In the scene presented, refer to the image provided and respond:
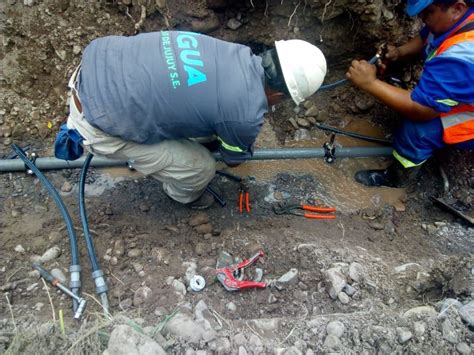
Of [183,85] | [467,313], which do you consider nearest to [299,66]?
[183,85]

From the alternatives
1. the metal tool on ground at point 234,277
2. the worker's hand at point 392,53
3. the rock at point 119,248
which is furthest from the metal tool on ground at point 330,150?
the rock at point 119,248

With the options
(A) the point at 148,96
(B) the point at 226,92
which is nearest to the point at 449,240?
(B) the point at 226,92

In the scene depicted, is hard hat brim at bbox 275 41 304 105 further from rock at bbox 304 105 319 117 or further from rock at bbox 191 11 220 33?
rock at bbox 304 105 319 117

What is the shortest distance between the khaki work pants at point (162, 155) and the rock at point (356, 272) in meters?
1.14

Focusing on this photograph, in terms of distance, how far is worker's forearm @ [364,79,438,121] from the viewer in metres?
2.86

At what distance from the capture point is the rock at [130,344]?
6.27 ft

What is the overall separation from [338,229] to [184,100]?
1.66 m

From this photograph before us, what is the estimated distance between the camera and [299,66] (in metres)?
2.25

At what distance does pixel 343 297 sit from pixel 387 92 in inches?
57.0

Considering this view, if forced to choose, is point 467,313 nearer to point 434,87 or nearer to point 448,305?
point 448,305

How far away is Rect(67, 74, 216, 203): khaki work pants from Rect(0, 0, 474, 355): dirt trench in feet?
1.32

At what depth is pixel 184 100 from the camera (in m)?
2.23

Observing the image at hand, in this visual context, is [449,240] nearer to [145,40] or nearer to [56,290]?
[145,40]

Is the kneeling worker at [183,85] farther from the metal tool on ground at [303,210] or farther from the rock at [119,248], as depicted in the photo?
the metal tool on ground at [303,210]
